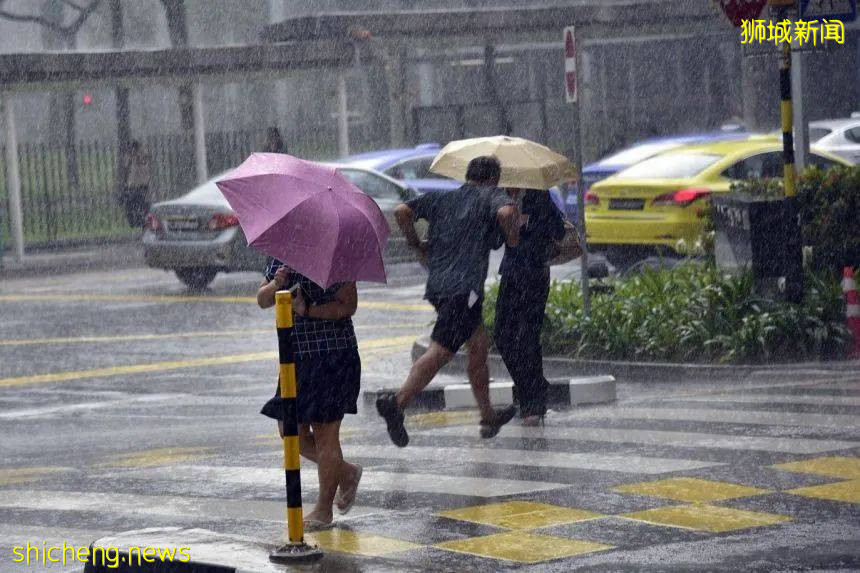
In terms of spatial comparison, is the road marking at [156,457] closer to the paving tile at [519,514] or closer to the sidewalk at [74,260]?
the paving tile at [519,514]

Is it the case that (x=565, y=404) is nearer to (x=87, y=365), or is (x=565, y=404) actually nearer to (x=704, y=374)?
(x=704, y=374)

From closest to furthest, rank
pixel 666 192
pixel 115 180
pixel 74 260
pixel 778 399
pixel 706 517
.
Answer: pixel 706 517
pixel 778 399
pixel 666 192
pixel 74 260
pixel 115 180

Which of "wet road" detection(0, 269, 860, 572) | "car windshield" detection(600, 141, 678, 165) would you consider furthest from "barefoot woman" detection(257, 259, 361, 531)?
"car windshield" detection(600, 141, 678, 165)

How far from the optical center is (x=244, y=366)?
15.1 metres

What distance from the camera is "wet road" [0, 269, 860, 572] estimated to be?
24.3 feet

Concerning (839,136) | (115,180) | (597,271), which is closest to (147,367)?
(597,271)

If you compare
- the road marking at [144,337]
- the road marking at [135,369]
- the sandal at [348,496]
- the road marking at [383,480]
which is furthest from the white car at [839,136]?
the sandal at [348,496]

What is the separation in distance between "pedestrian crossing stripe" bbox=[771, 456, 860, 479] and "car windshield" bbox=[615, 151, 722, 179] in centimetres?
1011

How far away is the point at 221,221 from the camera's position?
72.2 feet

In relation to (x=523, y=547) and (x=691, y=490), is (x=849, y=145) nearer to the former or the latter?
(x=691, y=490)

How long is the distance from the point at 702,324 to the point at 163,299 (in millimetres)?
9322

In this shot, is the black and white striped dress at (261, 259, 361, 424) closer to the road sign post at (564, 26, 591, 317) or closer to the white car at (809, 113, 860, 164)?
the road sign post at (564, 26, 591, 317)

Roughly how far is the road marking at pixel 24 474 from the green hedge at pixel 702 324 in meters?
5.19

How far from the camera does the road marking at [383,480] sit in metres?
8.78
